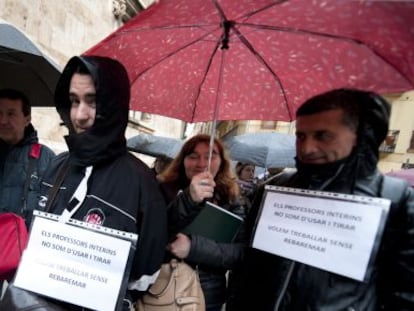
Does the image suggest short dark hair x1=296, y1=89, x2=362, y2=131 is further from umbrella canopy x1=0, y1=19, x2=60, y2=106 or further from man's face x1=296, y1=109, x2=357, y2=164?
umbrella canopy x1=0, y1=19, x2=60, y2=106

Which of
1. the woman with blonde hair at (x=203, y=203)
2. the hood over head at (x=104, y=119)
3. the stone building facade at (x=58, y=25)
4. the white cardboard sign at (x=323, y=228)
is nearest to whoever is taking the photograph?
the white cardboard sign at (x=323, y=228)

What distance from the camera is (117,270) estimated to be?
1.24 meters

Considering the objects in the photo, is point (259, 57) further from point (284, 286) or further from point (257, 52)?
point (284, 286)

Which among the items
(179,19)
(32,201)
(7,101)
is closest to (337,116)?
(179,19)

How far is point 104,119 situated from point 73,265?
0.58 metres

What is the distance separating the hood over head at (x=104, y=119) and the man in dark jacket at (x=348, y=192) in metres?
0.76

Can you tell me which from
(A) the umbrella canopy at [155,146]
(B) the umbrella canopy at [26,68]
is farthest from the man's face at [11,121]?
(A) the umbrella canopy at [155,146]

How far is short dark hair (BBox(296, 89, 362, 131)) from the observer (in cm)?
129

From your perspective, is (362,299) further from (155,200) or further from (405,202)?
(155,200)

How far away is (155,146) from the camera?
19.4ft

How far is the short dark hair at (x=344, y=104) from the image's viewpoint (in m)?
1.29

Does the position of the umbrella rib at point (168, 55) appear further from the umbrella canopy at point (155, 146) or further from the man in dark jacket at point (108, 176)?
the umbrella canopy at point (155, 146)

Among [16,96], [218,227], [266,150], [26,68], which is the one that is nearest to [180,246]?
[218,227]

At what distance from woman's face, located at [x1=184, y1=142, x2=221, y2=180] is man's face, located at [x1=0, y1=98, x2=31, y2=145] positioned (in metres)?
1.29
